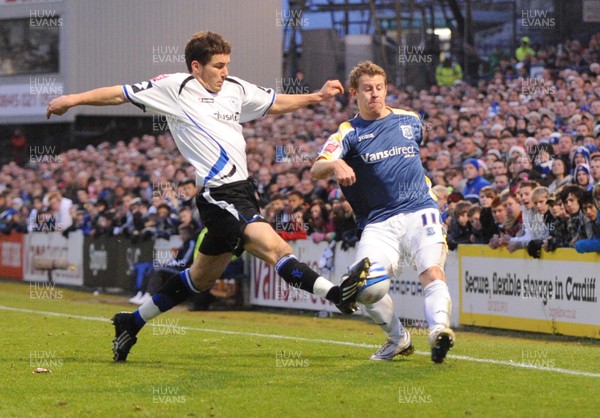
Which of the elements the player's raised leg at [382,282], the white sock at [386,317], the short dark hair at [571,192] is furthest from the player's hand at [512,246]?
the white sock at [386,317]

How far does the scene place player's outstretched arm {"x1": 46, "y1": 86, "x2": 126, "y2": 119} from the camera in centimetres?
895

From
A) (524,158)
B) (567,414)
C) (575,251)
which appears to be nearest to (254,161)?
(524,158)

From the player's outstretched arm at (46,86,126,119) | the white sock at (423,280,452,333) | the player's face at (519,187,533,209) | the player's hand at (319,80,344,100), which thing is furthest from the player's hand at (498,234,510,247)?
the player's outstretched arm at (46,86,126,119)

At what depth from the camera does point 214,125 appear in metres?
9.35

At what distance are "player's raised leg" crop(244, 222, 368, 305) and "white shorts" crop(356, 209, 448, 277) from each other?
1.53ft

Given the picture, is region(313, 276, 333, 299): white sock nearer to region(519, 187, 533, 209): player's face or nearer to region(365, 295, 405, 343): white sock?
region(365, 295, 405, 343): white sock

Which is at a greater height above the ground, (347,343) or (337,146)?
(337,146)

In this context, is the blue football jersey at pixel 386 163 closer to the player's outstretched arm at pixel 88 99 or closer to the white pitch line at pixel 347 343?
the white pitch line at pixel 347 343

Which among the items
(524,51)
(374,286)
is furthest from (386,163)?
(524,51)

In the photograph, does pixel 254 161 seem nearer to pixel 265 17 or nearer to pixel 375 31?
pixel 375 31

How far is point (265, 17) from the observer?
3869 cm

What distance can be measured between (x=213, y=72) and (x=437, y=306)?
2.65 m

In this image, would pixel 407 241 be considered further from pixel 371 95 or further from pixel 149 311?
pixel 149 311

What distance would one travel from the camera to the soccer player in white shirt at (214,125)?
29.9 ft
